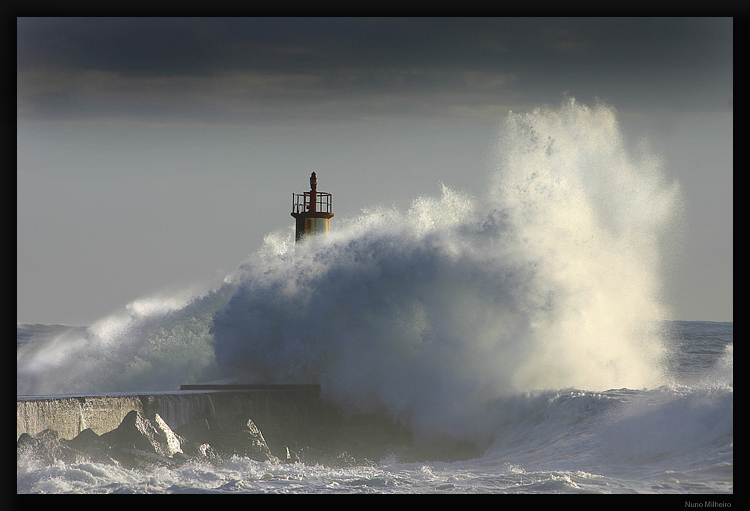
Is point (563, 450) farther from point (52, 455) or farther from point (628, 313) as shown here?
point (52, 455)

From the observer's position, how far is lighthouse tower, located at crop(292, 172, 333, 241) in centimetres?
1455

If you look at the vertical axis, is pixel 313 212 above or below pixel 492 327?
above

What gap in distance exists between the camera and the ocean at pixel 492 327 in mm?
9898

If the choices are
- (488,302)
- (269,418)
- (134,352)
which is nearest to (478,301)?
(488,302)

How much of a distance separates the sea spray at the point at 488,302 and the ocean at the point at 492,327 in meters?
0.02

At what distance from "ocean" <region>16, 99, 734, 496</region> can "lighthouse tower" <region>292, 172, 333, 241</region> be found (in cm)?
96

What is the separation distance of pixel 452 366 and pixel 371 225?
2.58 meters

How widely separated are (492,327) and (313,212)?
4387mm

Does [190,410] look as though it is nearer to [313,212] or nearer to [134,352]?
[134,352]

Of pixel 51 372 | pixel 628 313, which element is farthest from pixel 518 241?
pixel 51 372

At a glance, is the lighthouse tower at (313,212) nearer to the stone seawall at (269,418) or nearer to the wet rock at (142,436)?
the stone seawall at (269,418)

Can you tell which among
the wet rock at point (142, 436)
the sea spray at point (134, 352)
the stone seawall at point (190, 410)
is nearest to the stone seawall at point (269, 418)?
the stone seawall at point (190, 410)

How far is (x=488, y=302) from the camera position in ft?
37.7

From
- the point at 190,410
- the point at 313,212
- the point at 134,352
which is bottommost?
the point at 190,410
